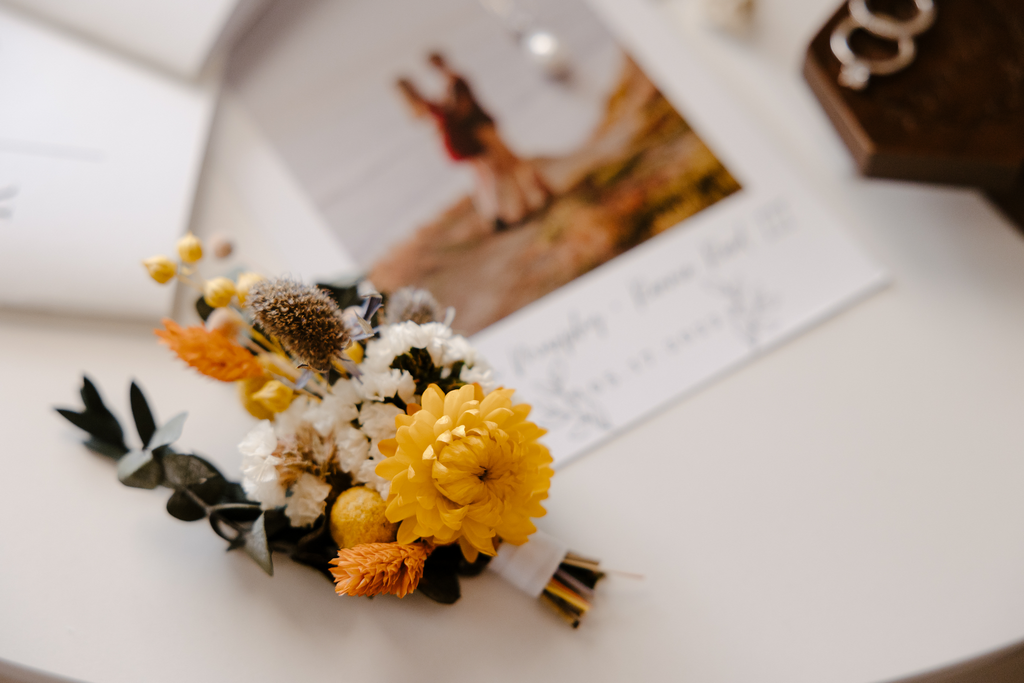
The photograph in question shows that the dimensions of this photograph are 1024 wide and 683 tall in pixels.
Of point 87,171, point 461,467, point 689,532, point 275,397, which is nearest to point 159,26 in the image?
point 87,171

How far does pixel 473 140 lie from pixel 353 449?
1.12ft

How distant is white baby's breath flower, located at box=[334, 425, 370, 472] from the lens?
0.38 meters

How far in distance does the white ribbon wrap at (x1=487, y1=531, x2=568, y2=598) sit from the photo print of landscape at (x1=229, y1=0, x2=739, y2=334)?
7.5 inches

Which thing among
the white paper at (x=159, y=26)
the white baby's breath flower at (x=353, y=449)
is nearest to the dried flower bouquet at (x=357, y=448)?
the white baby's breath flower at (x=353, y=449)

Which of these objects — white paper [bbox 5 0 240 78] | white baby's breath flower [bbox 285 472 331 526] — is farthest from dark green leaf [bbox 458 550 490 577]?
white paper [bbox 5 0 240 78]

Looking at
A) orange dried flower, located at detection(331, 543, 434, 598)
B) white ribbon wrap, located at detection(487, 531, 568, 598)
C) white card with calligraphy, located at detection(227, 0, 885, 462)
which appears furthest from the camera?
white card with calligraphy, located at detection(227, 0, 885, 462)

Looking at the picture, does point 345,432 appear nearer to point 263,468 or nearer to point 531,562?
point 263,468

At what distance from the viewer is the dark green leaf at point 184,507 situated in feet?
1.33

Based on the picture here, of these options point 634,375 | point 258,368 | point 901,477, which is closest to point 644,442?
point 634,375

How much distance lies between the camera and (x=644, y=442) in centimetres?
50

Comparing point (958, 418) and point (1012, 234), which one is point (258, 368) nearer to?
point (958, 418)

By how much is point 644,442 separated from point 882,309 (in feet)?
0.79

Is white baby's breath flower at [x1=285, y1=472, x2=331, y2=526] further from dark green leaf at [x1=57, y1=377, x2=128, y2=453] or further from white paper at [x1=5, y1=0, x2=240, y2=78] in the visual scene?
white paper at [x1=5, y1=0, x2=240, y2=78]

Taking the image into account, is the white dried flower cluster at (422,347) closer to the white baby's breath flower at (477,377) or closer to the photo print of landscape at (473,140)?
the white baby's breath flower at (477,377)
